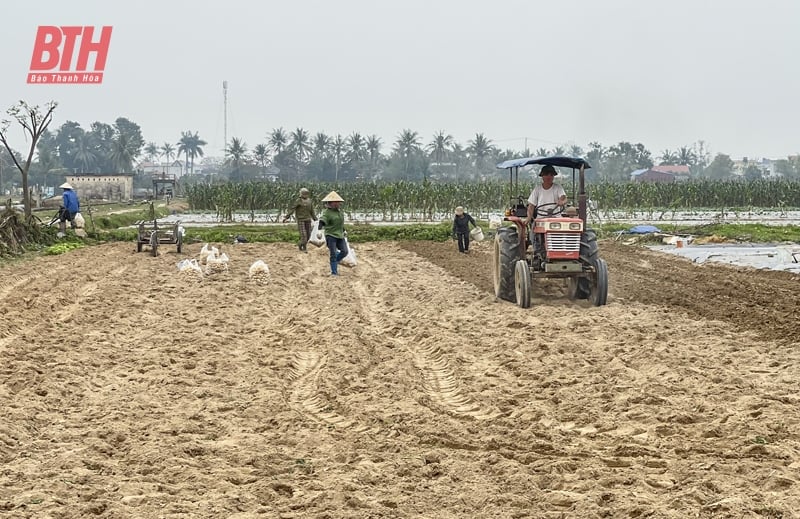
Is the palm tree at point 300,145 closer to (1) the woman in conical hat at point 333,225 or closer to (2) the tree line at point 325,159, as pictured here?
(2) the tree line at point 325,159

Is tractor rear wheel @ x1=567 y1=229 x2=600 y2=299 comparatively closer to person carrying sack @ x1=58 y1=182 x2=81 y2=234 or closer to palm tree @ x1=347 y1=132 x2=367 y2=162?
person carrying sack @ x1=58 y1=182 x2=81 y2=234

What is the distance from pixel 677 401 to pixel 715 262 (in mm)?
12047

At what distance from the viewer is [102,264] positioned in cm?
1791

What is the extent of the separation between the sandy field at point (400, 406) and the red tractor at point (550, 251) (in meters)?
0.39

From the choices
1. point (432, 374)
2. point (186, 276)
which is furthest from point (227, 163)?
point (432, 374)

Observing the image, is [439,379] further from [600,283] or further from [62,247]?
[62,247]

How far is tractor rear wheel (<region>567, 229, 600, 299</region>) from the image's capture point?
11.7 m

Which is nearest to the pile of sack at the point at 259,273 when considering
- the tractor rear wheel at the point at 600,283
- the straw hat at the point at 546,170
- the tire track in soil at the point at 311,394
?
the straw hat at the point at 546,170

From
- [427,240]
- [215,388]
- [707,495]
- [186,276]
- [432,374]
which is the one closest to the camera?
[707,495]

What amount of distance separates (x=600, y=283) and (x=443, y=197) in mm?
28271

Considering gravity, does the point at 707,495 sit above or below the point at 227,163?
below

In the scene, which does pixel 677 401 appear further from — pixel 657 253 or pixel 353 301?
pixel 657 253

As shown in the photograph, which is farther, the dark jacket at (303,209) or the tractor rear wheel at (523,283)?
the dark jacket at (303,209)

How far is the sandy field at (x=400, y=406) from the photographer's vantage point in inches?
192
